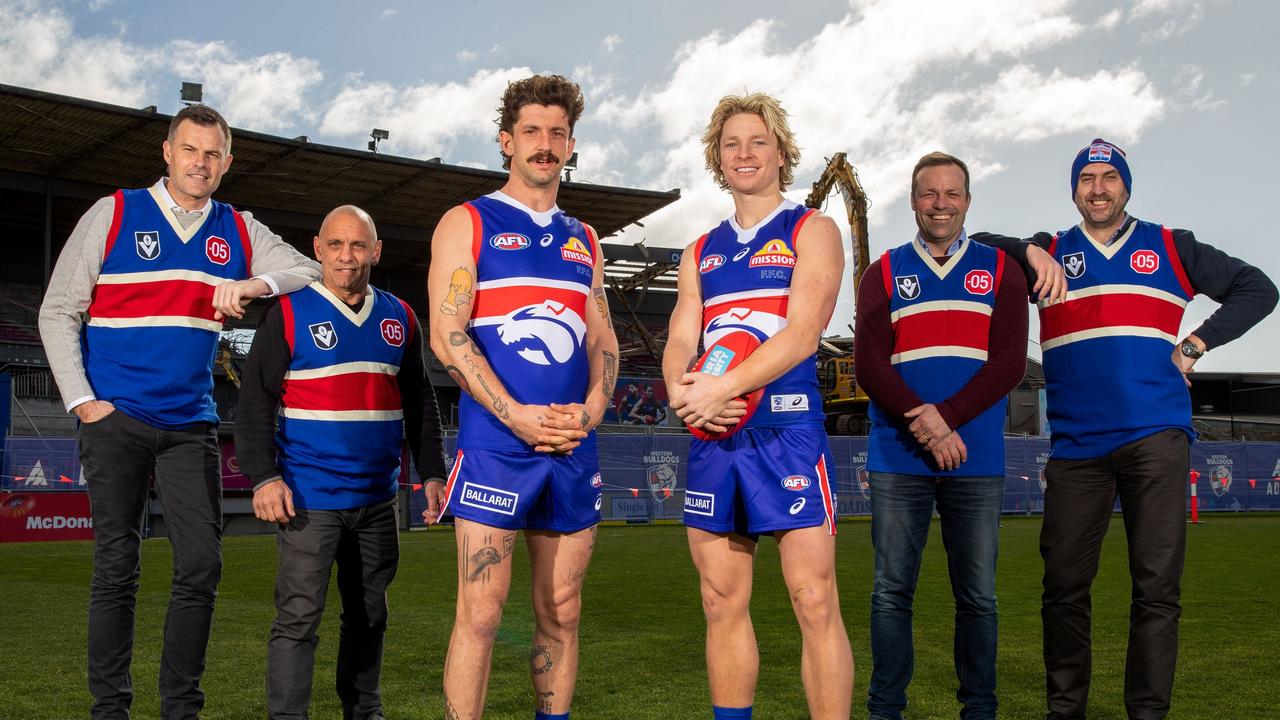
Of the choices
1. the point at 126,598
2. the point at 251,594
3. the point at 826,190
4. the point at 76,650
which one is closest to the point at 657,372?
the point at 826,190

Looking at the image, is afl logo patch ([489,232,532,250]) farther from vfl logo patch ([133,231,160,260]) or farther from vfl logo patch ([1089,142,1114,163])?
vfl logo patch ([1089,142,1114,163])

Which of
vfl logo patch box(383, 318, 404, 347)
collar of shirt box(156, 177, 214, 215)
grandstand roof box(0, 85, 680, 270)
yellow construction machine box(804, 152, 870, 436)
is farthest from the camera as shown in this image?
yellow construction machine box(804, 152, 870, 436)

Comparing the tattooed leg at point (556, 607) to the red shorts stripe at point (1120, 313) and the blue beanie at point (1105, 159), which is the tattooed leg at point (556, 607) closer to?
the red shorts stripe at point (1120, 313)

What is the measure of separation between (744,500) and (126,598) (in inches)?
93.5

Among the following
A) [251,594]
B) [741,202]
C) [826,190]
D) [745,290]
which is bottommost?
[251,594]

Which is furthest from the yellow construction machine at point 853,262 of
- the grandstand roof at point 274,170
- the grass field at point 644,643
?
the grass field at point 644,643

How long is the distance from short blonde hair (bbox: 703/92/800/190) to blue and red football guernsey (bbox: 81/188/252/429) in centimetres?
202

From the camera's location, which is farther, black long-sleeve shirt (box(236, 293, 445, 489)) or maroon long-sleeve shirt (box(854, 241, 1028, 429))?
maroon long-sleeve shirt (box(854, 241, 1028, 429))

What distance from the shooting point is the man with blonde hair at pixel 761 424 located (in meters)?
3.37

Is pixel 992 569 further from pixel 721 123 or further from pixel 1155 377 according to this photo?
pixel 721 123

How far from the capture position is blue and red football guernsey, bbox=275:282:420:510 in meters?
4.04

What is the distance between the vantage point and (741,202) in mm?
3754

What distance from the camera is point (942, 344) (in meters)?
4.36

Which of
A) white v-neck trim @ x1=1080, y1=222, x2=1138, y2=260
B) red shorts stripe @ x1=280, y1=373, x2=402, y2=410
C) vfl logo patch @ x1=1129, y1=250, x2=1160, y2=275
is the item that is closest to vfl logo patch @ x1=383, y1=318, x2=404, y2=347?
red shorts stripe @ x1=280, y1=373, x2=402, y2=410
